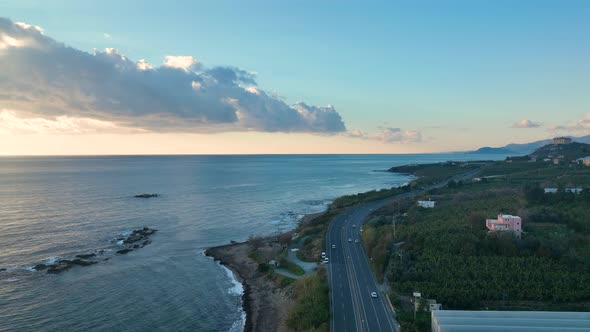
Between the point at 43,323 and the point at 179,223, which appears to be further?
the point at 179,223

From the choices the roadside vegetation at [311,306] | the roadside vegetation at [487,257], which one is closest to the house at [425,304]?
the roadside vegetation at [487,257]

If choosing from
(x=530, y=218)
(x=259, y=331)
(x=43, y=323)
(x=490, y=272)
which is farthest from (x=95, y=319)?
(x=530, y=218)

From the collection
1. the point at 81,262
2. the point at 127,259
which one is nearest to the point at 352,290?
the point at 127,259

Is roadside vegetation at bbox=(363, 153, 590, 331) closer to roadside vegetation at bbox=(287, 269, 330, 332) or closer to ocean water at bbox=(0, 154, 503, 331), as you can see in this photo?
roadside vegetation at bbox=(287, 269, 330, 332)

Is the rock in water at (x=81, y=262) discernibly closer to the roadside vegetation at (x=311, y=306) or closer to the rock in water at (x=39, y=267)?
the rock in water at (x=39, y=267)

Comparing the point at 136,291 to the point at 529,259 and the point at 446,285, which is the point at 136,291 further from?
the point at 529,259

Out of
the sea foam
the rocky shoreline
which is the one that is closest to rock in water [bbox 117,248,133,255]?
the rocky shoreline
